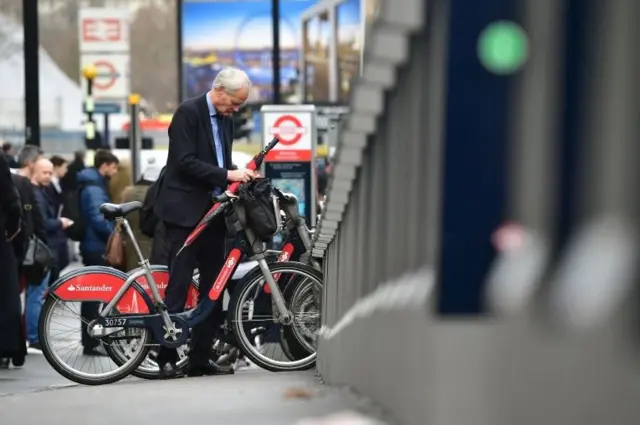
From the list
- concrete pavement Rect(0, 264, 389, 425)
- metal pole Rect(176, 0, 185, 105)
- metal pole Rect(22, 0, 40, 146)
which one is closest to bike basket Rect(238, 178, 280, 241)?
concrete pavement Rect(0, 264, 389, 425)

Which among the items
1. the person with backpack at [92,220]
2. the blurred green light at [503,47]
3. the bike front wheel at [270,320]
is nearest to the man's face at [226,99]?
the bike front wheel at [270,320]

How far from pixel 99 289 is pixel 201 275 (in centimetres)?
59

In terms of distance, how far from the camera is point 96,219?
13.6 meters

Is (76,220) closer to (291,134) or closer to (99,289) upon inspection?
(291,134)

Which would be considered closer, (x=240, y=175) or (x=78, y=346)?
(x=240, y=175)

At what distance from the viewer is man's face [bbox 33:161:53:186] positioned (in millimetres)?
13633

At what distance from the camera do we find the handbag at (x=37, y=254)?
1270 centimetres

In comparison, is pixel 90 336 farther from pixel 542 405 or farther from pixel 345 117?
pixel 542 405

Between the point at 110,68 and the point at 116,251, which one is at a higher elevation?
the point at 110,68

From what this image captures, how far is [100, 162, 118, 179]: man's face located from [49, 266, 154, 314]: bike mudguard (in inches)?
196

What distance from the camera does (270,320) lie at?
9.12 m

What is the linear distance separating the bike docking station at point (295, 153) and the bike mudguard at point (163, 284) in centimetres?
493

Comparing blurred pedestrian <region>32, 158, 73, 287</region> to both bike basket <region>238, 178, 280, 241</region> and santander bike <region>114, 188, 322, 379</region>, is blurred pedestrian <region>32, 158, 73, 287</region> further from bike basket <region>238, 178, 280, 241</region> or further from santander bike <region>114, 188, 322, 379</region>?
bike basket <region>238, 178, 280, 241</region>

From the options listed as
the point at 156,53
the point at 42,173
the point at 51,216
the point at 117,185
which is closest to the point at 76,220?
the point at 51,216
